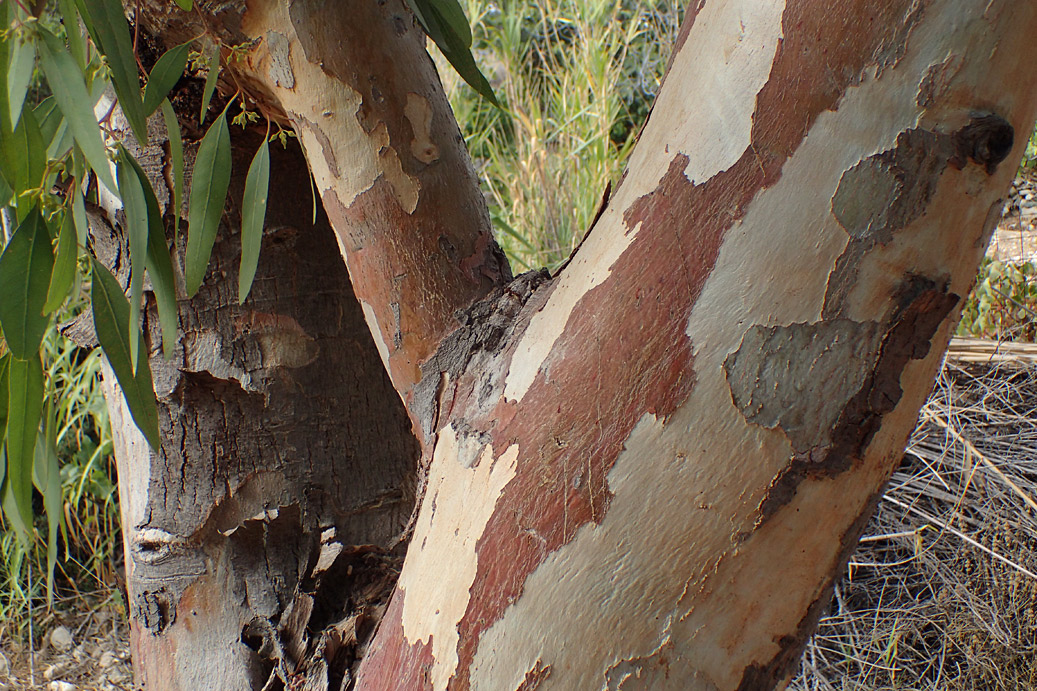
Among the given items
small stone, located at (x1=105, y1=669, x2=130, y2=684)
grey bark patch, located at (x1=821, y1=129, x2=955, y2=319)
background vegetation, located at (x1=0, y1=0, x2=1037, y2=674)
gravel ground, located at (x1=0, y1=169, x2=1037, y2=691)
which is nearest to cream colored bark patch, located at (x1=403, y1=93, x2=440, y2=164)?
grey bark patch, located at (x1=821, y1=129, x2=955, y2=319)

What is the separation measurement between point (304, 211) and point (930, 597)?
61.9 inches

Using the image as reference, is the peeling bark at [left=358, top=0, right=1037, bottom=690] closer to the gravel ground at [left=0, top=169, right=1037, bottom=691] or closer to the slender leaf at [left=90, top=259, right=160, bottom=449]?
the slender leaf at [left=90, top=259, right=160, bottom=449]

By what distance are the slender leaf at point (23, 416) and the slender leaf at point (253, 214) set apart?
172 millimetres

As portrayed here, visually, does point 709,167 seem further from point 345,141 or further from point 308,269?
point 308,269

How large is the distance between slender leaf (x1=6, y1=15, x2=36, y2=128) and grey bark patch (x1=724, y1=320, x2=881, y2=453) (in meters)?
0.47

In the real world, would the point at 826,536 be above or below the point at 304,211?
below

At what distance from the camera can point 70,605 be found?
94.6 inches

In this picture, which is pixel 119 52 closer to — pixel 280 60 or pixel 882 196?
pixel 280 60

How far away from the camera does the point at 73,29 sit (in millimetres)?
653

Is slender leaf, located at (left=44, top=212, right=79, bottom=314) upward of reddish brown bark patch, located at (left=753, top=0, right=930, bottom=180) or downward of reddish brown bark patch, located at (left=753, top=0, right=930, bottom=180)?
upward

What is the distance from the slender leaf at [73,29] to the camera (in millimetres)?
598

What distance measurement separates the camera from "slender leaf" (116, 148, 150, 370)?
25.1 inches

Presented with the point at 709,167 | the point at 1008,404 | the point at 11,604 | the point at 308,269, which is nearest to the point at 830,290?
the point at 709,167

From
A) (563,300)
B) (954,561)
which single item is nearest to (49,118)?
(563,300)
